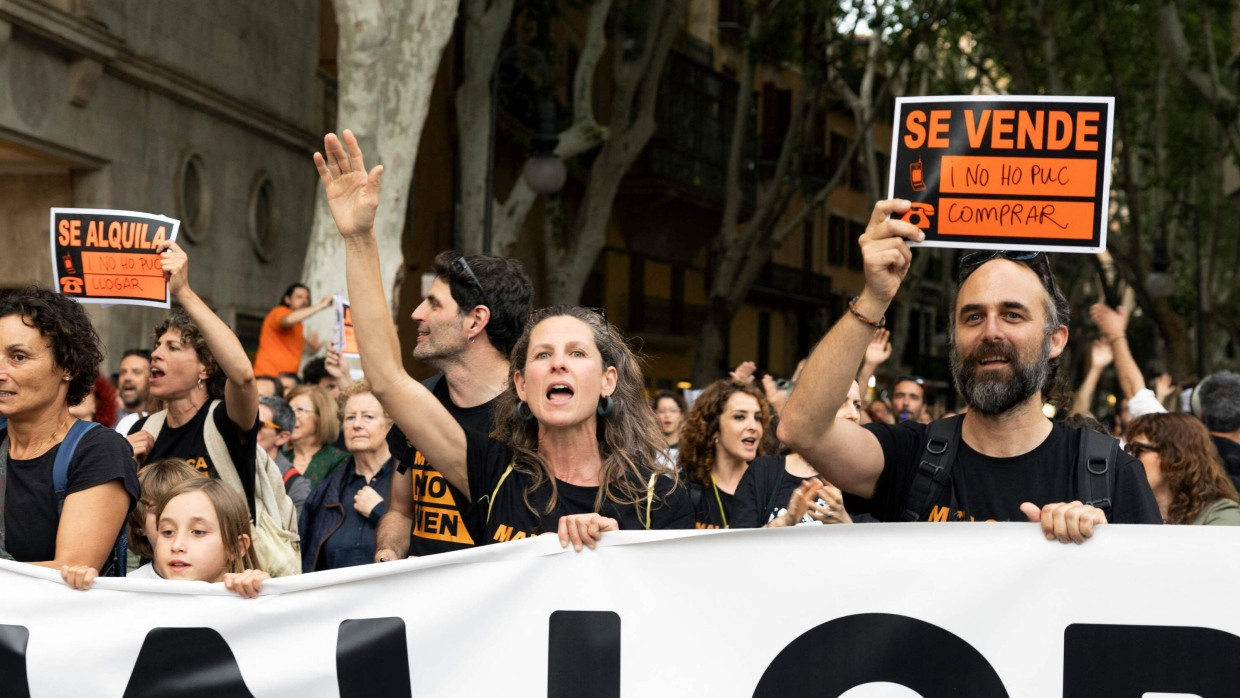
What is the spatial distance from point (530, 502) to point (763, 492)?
238 centimetres

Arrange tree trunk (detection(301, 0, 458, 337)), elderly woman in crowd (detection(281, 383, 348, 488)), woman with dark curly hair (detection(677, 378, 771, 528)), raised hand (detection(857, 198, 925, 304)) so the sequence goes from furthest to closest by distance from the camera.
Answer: tree trunk (detection(301, 0, 458, 337)) → elderly woman in crowd (detection(281, 383, 348, 488)) → woman with dark curly hair (detection(677, 378, 771, 528)) → raised hand (detection(857, 198, 925, 304))

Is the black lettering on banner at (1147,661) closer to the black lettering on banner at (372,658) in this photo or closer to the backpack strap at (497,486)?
the backpack strap at (497,486)

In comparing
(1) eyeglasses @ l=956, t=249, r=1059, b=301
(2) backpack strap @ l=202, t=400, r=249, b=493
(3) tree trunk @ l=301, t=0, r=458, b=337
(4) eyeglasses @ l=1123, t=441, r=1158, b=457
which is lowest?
(2) backpack strap @ l=202, t=400, r=249, b=493

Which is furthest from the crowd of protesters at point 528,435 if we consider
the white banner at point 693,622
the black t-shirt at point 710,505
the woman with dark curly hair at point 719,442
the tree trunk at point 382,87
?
the tree trunk at point 382,87

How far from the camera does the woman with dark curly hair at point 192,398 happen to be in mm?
5727

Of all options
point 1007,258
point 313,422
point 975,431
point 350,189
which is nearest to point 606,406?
point 350,189

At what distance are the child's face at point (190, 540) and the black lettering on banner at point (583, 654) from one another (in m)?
1.16

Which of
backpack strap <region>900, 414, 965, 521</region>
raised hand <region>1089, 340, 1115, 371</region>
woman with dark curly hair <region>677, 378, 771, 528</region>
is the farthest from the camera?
woman with dark curly hair <region>677, 378, 771, 528</region>

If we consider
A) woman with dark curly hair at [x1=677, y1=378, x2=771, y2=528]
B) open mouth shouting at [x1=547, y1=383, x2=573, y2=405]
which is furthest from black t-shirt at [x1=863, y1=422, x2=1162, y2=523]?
woman with dark curly hair at [x1=677, y1=378, x2=771, y2=528]

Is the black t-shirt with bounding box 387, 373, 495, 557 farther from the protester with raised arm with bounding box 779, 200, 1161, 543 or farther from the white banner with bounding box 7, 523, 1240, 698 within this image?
the protester with raised arm with bounding box 779, 200, 1161, 543

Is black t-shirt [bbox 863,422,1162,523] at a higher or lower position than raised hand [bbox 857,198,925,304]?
lower

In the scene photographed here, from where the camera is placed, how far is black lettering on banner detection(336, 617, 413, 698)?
404 centimetres

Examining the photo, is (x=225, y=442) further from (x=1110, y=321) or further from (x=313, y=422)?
(x=1110, y=321)

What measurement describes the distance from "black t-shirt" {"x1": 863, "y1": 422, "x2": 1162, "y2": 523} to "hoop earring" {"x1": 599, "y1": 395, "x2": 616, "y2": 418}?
711 millimetres
